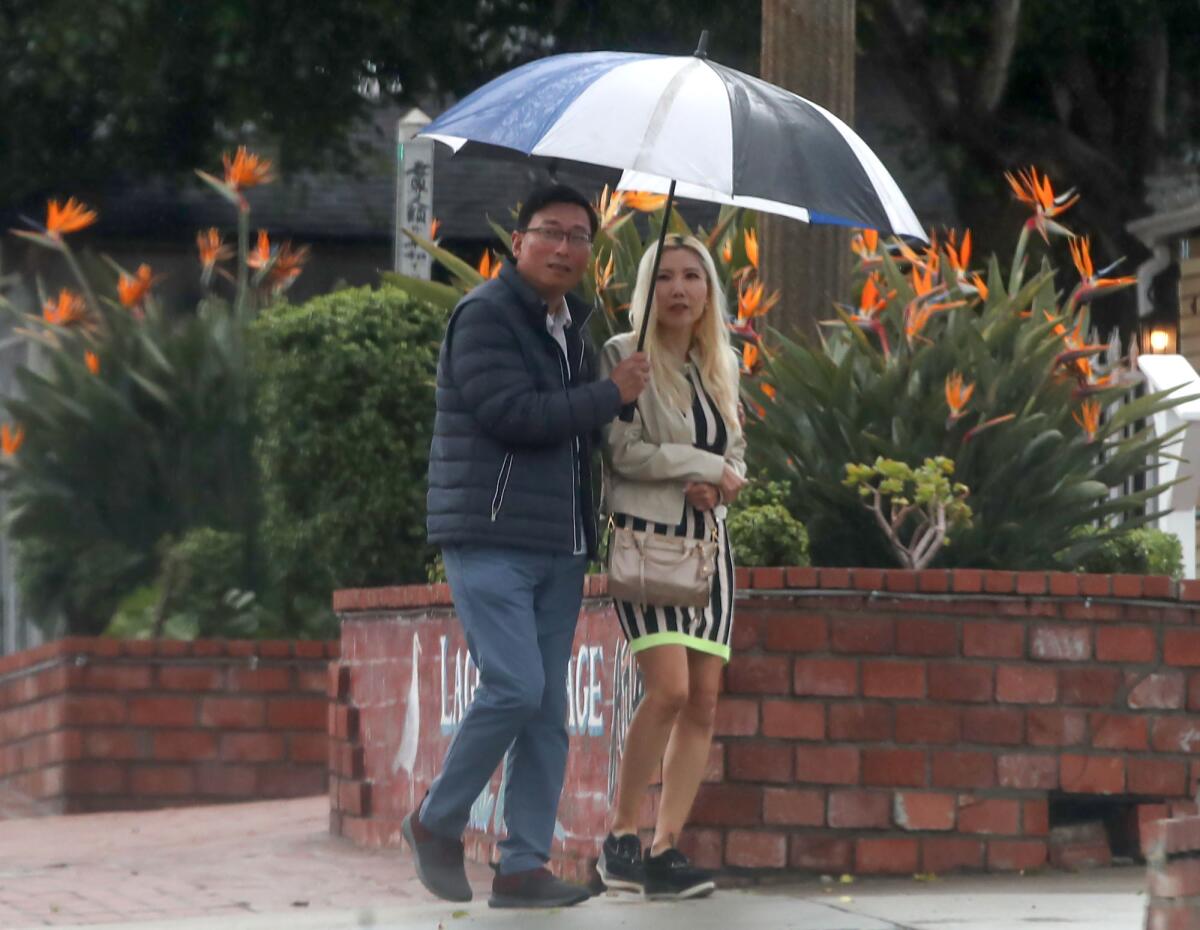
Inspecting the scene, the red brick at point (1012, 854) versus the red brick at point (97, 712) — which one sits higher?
the red brick at point (97, 712)

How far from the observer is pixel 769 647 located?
6.48m

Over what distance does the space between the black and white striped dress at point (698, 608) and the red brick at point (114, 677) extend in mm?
4669

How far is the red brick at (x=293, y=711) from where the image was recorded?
1006cm

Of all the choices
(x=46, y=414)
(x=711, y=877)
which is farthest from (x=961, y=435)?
(x=46, y=414)

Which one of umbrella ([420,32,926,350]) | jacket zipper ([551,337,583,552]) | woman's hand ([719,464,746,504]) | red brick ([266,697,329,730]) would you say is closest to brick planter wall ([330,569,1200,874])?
woman's hand ([719,464,746,504])

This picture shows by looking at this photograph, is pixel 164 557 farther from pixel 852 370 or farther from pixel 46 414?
pixel 852 370

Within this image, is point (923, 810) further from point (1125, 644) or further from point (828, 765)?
point (1125, 644)

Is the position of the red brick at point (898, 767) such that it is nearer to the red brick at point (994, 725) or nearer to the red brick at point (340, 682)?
the red brick at point (994, 725)

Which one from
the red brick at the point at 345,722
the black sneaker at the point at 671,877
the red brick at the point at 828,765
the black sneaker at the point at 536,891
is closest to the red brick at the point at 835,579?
the red brick at the point at 828,765

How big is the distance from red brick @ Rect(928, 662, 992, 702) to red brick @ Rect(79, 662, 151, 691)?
4.62m

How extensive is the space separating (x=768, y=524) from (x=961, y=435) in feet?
2.56

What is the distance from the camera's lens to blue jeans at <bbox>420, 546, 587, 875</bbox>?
222 inches

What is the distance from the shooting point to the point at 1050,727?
655 centimetres

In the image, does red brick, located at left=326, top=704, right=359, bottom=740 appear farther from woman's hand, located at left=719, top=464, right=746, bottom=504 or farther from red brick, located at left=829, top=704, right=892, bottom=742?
woman's hand, located at left=719, top=464, right=746, bottom=504
